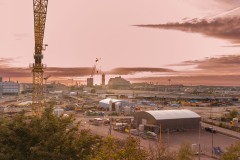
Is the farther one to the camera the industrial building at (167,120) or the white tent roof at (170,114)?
the white tent roof at (170,114)

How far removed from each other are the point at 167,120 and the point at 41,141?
3110 cm

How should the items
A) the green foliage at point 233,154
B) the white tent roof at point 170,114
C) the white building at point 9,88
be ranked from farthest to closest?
the white building at point 9,88 < the white tent roof at point 170,114 < the green foliage at point 233,154

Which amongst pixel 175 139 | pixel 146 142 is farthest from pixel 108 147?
pixel 175 139

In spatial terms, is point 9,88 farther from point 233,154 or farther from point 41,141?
point 41,141

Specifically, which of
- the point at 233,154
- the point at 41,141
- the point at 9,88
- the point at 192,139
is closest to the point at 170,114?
the point at 192,139

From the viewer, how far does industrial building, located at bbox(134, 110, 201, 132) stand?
40750 millimetres

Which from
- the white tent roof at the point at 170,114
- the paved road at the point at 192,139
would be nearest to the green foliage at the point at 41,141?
the paved road at the point at 192,139

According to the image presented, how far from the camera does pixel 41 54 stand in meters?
50.4

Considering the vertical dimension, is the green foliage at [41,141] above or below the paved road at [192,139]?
above

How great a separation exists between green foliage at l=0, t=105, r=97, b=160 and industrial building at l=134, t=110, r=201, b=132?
93.5 feet

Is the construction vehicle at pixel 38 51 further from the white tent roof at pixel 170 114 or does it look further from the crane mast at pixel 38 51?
the white tent roof at pixel 170 114

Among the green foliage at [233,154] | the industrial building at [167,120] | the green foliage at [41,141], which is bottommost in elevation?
the industrial building at [167,120]

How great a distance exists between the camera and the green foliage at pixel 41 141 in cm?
1198

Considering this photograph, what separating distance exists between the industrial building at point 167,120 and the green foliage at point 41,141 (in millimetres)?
28488
